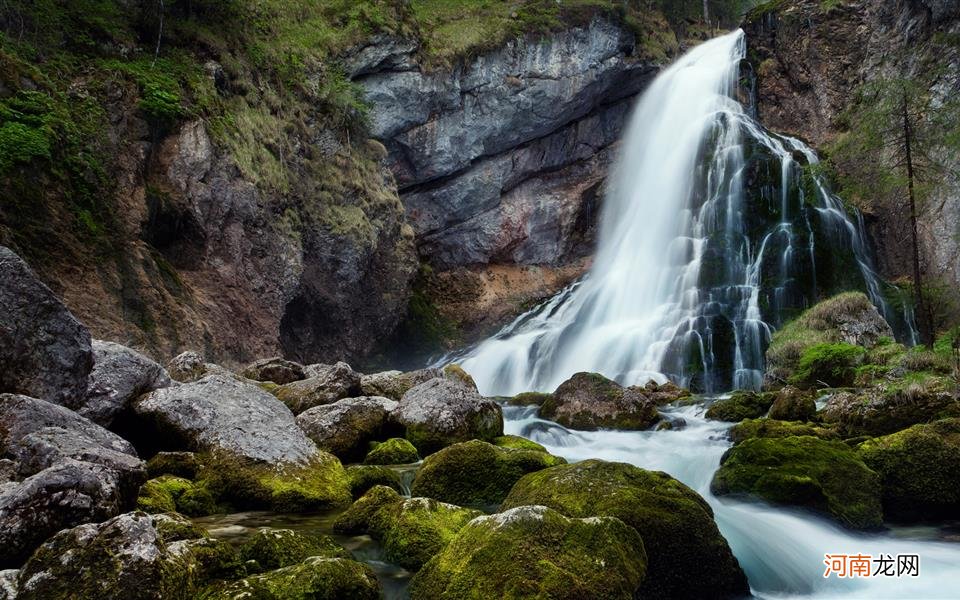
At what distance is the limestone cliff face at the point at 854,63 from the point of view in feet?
75.5

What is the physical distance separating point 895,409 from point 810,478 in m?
2.67

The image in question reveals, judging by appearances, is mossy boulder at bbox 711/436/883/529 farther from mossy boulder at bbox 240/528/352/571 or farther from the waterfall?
the waterfall

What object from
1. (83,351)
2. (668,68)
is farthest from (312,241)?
(668,68)

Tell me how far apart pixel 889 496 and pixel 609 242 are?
77.5 ft

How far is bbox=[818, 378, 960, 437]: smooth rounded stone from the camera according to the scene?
8.78 meters

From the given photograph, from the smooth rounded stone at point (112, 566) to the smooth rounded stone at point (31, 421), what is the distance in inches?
85.7

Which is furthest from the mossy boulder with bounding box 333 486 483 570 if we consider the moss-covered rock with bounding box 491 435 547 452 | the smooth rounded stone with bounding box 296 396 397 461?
the moss-covered rock with bounding box 491 435 547 452

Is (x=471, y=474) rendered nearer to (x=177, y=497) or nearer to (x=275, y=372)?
(x=177, y=497)

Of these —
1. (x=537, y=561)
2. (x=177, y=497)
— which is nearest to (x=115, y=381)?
(x=177, y=497)

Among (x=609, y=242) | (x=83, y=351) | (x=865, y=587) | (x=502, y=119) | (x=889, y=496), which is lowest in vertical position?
(x=865, y=587)

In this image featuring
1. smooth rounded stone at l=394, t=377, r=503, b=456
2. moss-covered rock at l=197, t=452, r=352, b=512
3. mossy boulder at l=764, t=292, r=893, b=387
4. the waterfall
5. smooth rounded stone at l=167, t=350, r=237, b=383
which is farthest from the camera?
the waterfall

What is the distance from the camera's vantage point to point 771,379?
1639cm

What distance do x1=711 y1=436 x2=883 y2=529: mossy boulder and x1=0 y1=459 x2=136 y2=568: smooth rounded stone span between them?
708 cm

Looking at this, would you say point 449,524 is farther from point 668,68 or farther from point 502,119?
point 668,68
